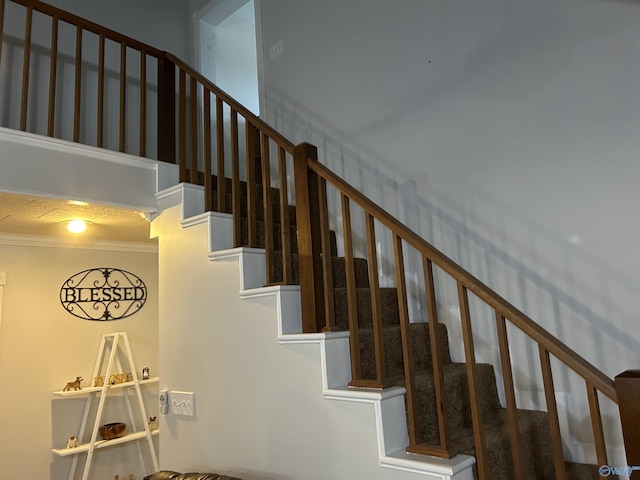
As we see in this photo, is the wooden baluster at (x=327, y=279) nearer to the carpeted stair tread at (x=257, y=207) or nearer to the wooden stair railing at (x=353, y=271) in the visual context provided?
the wooden stair railing at (x=353, y=271)

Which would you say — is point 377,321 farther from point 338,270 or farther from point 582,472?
point 582,472

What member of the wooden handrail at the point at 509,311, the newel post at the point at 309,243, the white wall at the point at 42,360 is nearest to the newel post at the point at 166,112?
Result: the newel post at the point at 309,243

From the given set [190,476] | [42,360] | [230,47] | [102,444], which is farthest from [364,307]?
[230,47]

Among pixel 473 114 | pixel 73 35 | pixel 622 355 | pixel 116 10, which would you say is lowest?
pixel 622 355

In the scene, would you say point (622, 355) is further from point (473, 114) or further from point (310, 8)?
point (310, 8)

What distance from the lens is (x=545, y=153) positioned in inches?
99.5

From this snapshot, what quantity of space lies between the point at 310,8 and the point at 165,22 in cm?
166

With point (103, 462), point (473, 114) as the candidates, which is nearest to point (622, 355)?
point (473, 114)

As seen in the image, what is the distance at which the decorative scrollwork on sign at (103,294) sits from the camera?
409 centimetres

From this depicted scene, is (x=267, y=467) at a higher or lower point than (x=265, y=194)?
lower

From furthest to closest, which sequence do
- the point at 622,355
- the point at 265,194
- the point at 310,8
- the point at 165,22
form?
the point at 165,22 < the point at 310,8 < the point at 265,194 < the point at 622,355

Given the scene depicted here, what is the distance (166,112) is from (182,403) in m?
1.93

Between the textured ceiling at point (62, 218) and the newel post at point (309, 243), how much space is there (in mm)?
1377

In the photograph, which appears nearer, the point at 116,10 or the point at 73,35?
the point at 73,35
